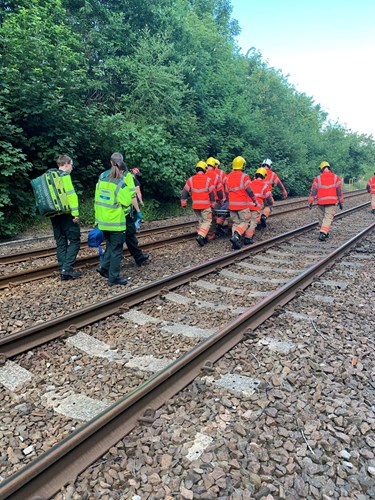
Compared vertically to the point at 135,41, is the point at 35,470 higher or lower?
lower

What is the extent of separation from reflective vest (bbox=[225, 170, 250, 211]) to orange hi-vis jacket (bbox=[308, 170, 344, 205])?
2.18m

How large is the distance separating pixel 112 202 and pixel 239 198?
12.2 ft

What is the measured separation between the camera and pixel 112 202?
18.3 feet

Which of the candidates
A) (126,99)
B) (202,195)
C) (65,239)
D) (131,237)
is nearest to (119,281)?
(131,237)

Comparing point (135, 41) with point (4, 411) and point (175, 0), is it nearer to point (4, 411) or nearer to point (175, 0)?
point (175, 0)

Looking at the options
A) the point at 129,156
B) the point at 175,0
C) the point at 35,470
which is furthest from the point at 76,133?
the point at 175,0

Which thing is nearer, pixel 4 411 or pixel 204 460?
pixel 204 460

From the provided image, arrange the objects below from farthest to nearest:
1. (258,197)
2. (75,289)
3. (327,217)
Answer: (258,197), (327,217), (75,289)

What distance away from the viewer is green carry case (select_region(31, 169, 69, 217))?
5.67 m

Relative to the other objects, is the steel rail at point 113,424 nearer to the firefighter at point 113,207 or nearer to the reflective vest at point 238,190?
the firefighter at point 113,207

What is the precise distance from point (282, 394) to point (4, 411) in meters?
2.22

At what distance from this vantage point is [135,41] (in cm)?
1698

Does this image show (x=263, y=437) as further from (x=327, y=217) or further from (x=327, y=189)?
(x=327, y=189)

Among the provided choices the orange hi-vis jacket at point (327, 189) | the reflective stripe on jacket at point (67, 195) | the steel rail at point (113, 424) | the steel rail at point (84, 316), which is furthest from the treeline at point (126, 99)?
the steel rail at point (113, 424)
